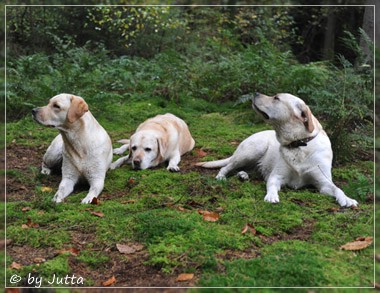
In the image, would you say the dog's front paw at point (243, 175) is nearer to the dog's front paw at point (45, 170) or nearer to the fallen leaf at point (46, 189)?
the fallen leaf at point (46, 189)

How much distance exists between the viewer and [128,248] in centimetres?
397

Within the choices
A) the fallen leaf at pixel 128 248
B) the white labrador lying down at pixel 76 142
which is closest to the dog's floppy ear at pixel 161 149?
the white labrador lying down at pixel 76 142

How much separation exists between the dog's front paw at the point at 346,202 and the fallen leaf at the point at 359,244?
0.95 m

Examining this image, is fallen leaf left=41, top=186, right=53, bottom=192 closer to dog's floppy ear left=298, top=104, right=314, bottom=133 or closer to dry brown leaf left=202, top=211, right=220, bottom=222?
dry brown leaf left=202, top=211, right=220, bottom=222

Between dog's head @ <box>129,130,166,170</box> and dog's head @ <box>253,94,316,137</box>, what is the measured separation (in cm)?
205

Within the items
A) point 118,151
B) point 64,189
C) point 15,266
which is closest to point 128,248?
point 15,266

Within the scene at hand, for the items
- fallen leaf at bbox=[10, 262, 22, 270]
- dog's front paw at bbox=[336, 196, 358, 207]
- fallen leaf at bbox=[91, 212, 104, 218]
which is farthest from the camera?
dog's front paw at bbox=[336, 196, 358, 207]

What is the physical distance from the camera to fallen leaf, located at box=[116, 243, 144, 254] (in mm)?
3916

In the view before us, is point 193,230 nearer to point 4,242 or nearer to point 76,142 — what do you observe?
point 4,242

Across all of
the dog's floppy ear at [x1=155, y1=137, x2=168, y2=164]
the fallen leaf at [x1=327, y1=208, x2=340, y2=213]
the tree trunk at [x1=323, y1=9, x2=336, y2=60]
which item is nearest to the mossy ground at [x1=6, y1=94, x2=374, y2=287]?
the fallen leaf at [x1=327, y1=208, x2=340, y2=213]

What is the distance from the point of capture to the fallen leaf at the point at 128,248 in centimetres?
392

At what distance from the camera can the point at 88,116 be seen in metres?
5.89

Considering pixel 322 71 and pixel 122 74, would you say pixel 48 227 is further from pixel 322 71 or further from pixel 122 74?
pixel 122 74

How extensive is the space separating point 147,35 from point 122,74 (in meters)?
3.77
